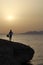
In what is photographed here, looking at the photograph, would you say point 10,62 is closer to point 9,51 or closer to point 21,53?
point 9,51

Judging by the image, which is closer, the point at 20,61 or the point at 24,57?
the point at 20,61

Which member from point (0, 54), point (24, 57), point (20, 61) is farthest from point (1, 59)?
point (24, 57)

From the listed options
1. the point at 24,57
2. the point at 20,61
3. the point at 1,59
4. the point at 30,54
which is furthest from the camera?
the point at 30,54

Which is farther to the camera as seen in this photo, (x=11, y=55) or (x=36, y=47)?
(x=36, y=47)

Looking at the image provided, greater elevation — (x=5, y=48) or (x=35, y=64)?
(x=5, y=48)

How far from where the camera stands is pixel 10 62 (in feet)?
12.5

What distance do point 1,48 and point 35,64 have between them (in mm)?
2238

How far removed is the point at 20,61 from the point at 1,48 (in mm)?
472

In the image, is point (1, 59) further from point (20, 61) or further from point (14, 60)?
point (20, 61)

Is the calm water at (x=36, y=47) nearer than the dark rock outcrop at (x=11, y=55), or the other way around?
the dark rock outcrop at (x=11, y=55)

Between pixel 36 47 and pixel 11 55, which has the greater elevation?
pixel 36 47

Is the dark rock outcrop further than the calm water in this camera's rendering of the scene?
No

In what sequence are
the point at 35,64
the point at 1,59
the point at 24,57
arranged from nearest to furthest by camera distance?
the point at 1,59, the point at 24,57, the point at 35,64

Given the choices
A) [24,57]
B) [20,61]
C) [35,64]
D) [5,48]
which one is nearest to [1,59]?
[5,48]
